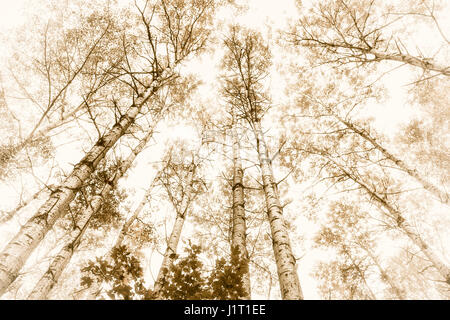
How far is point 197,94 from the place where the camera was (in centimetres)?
948

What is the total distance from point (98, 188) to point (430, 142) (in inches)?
551

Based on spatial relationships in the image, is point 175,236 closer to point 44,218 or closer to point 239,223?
point 239,223

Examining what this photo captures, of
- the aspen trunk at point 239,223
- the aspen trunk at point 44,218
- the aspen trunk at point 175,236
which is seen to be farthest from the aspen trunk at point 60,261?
the aspen trunk at point 239,223

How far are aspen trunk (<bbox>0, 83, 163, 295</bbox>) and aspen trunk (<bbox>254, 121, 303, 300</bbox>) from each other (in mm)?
2881

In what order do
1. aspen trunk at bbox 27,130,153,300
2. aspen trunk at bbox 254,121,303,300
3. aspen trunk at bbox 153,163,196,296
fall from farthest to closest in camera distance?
aspen trunk at bbox 153,163,196,296 → aspen trunk at bbox 27,130,153,300 → aspen trunk at bbox 254,121,303,300

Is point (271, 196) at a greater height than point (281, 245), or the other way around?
point (271, 196)

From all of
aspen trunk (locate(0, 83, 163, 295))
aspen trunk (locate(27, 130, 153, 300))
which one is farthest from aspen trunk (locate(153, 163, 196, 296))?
aspen trunk (locate(0, 83, 163, 295))

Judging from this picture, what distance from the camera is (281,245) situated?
10.1ft

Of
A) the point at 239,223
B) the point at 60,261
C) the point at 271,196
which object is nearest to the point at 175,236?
the point at 239,223

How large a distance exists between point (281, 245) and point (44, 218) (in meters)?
3.10

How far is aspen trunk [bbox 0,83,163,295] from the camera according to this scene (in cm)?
223

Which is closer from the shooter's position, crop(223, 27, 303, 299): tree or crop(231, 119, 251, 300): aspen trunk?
crop(223, 27, 303, 299): tree

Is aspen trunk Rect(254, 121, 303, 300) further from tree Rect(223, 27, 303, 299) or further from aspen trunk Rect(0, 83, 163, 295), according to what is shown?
aspen trunk Rect(0, 83, 163, 295)

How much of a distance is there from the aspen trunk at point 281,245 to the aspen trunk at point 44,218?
288 centimetres
